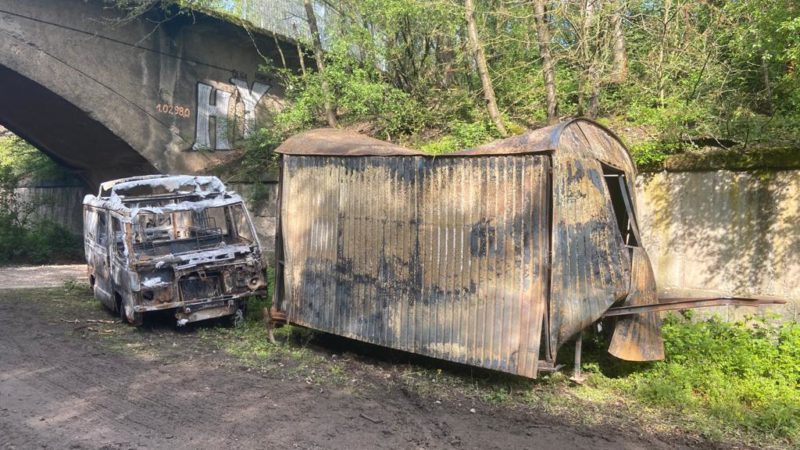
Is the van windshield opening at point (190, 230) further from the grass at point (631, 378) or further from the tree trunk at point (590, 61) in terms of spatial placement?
the tree trunk at point (590, 61)

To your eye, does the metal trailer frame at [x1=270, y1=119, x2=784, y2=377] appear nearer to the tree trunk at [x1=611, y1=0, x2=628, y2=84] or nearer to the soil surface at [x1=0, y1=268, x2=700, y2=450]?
the soil surface at [x1=0, y1=268, x2=700, y2=450]

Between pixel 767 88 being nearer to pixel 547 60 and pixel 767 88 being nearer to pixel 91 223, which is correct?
pixel 547 60

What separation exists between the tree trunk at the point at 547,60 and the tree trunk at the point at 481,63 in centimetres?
87

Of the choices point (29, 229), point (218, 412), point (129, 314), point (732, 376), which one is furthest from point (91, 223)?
point (29, 229)

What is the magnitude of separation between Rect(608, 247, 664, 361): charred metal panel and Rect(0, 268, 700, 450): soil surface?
1.12 metres

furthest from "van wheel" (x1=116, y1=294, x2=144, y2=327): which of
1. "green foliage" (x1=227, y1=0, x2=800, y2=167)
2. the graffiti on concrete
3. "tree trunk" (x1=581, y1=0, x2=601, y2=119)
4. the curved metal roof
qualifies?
the graffiti on concrete

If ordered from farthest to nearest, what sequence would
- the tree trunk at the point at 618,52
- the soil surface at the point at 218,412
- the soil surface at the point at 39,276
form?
the soil surface at the point at 39,276 < the tree trunk at the point at 618,52 < the soil surface at the point at 218,412

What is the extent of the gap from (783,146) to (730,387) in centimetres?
308

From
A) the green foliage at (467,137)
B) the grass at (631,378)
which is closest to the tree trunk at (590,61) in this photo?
the green foliage at (467,137)

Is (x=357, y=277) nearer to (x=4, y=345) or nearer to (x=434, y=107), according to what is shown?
(x=4, y=345)

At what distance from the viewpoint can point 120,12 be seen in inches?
521

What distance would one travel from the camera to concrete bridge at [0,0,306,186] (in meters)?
12.4

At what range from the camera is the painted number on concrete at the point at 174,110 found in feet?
47.4

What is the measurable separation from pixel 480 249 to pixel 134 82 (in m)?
11.9
